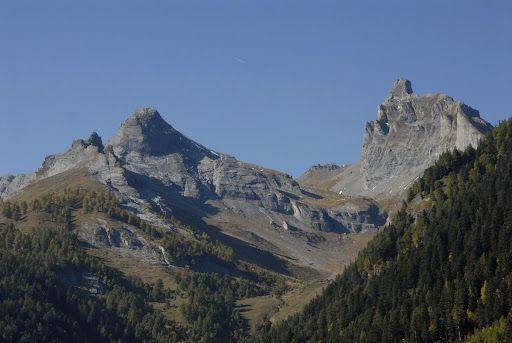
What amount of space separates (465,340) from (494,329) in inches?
335

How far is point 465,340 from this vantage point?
200 m

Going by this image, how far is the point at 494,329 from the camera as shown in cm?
19312
